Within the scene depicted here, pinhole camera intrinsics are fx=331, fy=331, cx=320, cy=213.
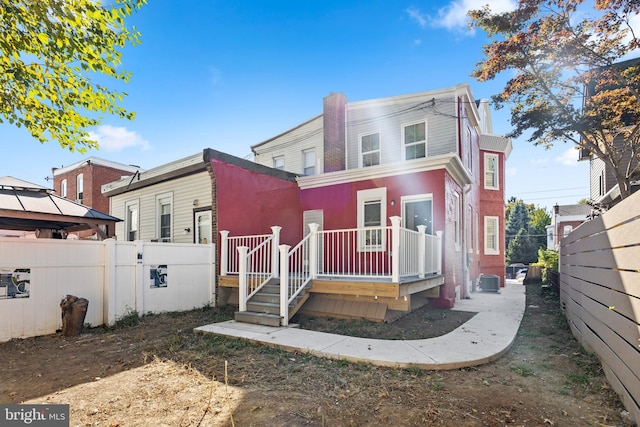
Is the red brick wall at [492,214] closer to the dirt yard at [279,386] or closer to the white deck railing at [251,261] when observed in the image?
the dirt yard at [279,386]

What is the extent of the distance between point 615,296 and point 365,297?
4101 mm

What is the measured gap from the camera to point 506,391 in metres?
3.53

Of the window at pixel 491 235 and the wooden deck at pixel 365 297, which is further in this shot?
the window at pixel 491 235

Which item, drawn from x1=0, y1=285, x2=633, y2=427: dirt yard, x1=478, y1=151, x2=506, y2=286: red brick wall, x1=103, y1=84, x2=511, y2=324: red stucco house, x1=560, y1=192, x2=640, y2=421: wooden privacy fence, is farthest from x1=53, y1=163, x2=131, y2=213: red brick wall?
x1=560, y1=192, x2=640, y2=421: wooden privacy fence

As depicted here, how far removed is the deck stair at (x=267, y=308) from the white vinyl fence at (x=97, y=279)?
6.59 feet

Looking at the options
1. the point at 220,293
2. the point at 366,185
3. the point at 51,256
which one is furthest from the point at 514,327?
the point at 51,256

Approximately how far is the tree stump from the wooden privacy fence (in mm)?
7592

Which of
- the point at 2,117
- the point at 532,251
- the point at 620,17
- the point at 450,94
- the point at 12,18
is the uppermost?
the point at 620,17

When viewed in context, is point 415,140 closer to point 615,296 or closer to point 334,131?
point 334,131

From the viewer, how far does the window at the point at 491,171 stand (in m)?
15.0

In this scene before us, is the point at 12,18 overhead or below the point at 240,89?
below

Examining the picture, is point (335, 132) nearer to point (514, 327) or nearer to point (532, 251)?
point (514, 327)

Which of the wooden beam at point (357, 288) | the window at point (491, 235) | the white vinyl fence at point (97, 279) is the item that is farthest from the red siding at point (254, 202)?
the window at point (491, 235)

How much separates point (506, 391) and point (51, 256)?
24.3ft
